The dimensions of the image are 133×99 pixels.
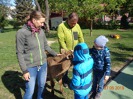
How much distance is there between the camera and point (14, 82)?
6.21 m

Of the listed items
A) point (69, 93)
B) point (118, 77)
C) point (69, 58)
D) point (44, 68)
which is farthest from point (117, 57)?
point (44, 68)

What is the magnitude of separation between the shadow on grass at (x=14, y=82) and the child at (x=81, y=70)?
2.13 meters

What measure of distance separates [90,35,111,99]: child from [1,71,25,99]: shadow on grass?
1.78 metres

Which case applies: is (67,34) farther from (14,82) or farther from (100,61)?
(14,82)

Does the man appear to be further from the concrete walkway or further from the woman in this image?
the concrete walkway

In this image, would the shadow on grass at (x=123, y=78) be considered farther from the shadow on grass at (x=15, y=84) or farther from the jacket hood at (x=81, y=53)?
the jacket hood at (x=81, y=53)

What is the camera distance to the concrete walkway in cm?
506

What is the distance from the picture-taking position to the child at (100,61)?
426 centimetres

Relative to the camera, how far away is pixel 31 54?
12.5 feet

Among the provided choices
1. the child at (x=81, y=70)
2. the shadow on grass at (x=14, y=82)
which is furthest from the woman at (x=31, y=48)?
the shadow on grass at (x=14, y=82)

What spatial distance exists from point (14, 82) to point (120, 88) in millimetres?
2755

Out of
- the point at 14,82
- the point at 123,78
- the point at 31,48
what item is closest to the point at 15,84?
the point at 14,82

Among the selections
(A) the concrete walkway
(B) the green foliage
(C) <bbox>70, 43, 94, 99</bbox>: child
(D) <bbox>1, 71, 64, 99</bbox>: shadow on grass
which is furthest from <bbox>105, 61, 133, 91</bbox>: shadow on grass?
(B) the green foliage

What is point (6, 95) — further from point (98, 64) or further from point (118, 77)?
point (118, 77)
